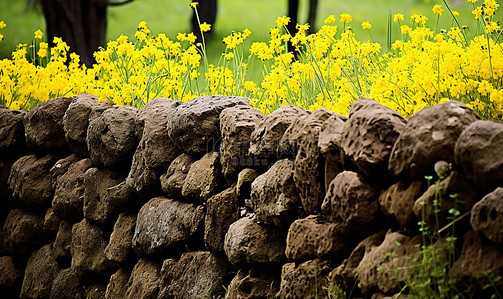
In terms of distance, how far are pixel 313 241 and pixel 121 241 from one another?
1.65 metres

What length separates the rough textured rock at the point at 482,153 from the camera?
6.67 ft

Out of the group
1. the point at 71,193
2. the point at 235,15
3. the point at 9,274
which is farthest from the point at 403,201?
the point at 235,15

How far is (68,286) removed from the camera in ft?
14.5

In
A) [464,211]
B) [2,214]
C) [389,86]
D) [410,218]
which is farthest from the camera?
[2,214]

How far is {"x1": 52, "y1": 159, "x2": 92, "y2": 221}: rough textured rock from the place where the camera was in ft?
14.6

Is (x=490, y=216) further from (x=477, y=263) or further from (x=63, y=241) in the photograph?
(x=63, y=241)

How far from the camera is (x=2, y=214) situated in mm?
5215

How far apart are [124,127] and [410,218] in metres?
2.29

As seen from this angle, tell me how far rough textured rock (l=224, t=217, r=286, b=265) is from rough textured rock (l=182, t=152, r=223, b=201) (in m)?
0.45

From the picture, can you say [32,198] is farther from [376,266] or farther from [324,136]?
[376,266]

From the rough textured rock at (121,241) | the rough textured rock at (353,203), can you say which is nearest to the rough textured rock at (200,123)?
the rough textured rock at (121,241)

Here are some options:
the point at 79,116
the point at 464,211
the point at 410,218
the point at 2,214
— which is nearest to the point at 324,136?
the point at 410,218

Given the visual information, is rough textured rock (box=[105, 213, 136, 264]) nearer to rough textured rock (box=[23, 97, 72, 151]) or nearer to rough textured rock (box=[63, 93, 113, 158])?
rough textured rock (box=[63, 93, 113, 158])

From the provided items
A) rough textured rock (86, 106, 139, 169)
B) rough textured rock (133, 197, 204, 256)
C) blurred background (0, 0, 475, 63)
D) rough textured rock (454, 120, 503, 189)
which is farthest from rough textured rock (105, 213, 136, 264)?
blurred background (0, 0, 475, 63)
